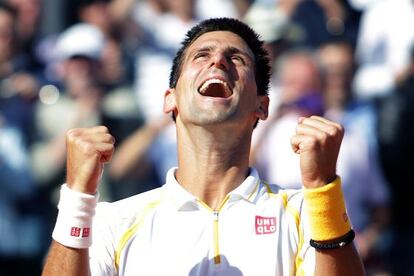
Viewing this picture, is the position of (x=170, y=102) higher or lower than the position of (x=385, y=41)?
lower

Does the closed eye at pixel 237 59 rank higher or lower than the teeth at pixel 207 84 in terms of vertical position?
higher

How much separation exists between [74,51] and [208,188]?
495 centimetres

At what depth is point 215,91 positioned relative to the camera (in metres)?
4.55

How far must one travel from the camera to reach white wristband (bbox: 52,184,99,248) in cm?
413

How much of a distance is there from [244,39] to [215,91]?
0.33m

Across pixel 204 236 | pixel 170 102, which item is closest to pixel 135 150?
pixel 170 102

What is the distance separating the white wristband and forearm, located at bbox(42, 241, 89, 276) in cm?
2

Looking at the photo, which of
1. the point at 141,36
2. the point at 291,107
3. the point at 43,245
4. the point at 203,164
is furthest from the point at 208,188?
the point at 141,36

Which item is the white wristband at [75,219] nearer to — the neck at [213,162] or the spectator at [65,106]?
the neck at [213,162]

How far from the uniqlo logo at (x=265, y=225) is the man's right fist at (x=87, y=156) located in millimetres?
653

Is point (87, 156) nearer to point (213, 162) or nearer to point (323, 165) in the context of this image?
point (213, 162)

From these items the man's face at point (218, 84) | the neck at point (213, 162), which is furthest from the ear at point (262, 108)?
the neck at point (213, 162)

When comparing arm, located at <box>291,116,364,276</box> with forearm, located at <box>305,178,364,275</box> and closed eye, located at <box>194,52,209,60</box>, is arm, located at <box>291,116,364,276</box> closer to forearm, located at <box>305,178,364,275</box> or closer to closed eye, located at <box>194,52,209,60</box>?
forearm, located at <box>305,178,364,275</box>

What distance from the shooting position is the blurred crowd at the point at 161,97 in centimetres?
851
